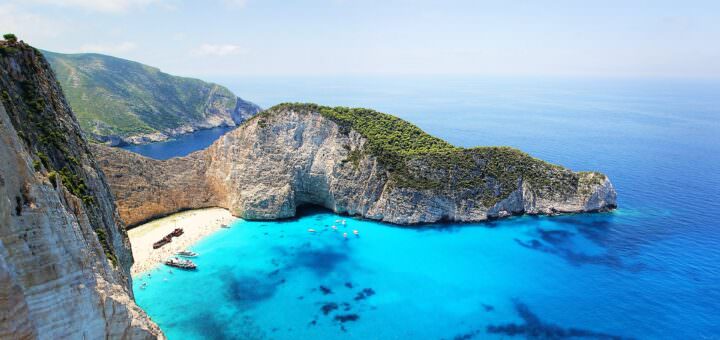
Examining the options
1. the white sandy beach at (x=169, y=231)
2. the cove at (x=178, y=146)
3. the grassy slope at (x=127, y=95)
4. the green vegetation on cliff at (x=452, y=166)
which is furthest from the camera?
the grassy slope at (x=127, y=95)

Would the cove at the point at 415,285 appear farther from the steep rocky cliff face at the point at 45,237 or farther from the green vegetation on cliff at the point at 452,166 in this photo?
the steep rocky cliff face at the point at 45,237

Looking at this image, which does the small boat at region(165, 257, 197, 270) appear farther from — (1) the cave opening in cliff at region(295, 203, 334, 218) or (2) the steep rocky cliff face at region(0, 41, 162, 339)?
(2) the steep rocky cliff face at region(0, 41, 162, 339)

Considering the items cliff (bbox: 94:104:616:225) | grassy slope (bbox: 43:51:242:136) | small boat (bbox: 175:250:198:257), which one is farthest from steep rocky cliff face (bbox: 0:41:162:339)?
grassy slope (bbox: 43:51:242:136)

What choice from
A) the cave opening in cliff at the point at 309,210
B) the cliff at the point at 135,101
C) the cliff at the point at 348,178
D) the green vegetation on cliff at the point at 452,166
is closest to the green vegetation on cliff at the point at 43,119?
the cliff at the point at 348,178

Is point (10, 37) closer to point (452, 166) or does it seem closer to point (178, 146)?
point (452, 166)

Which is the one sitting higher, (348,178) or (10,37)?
(10,37)

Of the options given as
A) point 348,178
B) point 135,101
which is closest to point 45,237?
point 348,178

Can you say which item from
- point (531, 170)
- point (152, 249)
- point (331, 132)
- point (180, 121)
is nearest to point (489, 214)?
point (531, 170)
